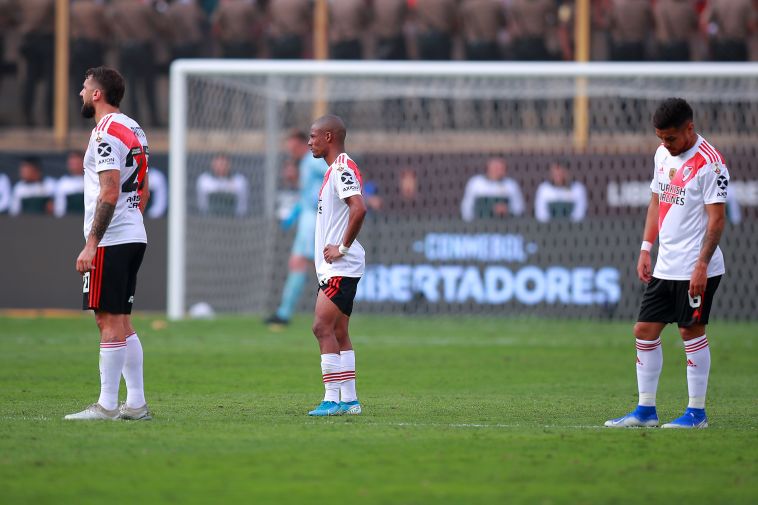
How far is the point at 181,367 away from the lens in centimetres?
1202

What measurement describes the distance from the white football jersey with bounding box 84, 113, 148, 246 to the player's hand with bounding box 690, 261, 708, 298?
3555 millimetres

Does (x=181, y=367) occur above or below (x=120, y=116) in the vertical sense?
below

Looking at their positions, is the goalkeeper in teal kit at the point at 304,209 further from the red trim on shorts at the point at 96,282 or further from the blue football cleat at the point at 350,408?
the red trim on shorts at the point at 96,282

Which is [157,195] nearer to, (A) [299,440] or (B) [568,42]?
(B) [568,42]

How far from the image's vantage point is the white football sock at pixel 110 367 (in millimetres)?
7992

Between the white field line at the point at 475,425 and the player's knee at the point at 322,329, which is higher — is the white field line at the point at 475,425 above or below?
below

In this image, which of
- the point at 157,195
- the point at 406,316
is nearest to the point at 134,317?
the point at 157,195

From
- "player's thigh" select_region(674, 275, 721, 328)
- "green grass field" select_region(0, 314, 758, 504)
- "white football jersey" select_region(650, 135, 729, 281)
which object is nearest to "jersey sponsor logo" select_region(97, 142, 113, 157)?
"green grass field" select_region(0, 314, 758, 504)

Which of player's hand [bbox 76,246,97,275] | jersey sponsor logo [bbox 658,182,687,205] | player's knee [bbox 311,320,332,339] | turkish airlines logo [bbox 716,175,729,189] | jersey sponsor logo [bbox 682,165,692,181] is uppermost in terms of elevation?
jersey sponsor logo [bbox 682,165,692,181]

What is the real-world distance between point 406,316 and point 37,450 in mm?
11398

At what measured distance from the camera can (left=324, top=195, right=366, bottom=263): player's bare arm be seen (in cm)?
839

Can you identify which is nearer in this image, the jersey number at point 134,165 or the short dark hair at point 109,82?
the jersey number at point 134,165

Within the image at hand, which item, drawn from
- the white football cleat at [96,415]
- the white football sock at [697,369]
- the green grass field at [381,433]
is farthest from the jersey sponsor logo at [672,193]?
the white football cleat at [96,415]

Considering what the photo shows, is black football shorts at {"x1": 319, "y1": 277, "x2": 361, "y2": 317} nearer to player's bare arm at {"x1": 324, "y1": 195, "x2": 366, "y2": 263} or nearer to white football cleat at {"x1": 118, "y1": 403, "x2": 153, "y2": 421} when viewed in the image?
player's bare arm at {"x1": 324, "y1": 195, "x2": 366, "y2": 263}
